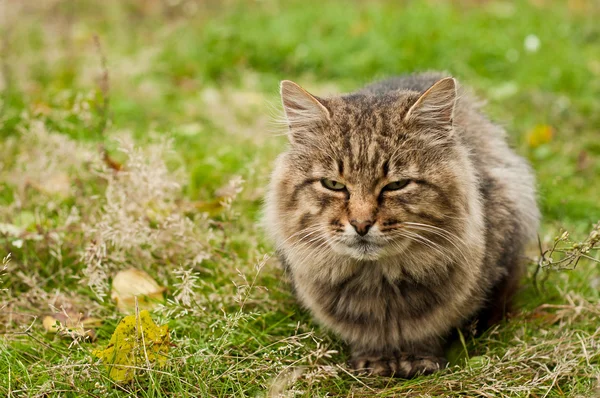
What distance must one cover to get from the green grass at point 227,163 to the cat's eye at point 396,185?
2.23 ft

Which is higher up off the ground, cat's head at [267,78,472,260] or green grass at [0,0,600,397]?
cat's head at [267,78,472,260]

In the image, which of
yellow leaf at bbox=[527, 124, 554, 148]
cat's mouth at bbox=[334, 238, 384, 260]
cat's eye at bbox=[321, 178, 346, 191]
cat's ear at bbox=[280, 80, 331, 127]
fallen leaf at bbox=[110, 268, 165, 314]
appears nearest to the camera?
cat's mouth at bbox=[334, 238, 384, 260]

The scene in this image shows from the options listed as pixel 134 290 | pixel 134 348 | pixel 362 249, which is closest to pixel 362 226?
pixel 362 249

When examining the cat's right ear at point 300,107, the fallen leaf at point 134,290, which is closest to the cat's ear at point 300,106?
the cat's right ear at point 300,107

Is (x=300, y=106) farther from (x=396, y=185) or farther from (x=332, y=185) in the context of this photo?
(x=396, y=185)

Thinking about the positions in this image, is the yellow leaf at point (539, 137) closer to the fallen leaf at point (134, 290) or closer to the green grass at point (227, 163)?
the green grass at point (227, 163)

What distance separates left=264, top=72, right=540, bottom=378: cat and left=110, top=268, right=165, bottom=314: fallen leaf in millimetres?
622

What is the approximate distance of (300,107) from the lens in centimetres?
287

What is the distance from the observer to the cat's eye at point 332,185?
266 cm

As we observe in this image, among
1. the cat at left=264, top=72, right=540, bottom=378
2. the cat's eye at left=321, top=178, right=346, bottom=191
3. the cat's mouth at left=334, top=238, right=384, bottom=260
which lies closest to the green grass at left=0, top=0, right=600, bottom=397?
the cat at left=264, top=72, right=540, bottom=378

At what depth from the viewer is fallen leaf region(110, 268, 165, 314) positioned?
3016mm

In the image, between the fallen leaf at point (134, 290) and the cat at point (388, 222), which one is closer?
the cat at point (388, 222)

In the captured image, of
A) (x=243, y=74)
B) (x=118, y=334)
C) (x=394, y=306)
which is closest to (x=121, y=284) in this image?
(x=118, y=334)

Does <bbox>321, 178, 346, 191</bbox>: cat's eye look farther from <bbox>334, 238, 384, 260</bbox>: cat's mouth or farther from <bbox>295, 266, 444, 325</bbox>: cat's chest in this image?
<bbox>295, 266, 444, 325</bbox>: cat's chest
